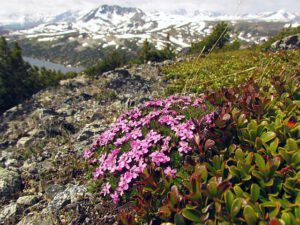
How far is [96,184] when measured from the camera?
5414 millimetres

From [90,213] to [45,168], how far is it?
3.26 meters

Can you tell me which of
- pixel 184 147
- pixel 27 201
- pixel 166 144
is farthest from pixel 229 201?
pixel 27 201

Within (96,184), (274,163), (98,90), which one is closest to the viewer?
(274,163)

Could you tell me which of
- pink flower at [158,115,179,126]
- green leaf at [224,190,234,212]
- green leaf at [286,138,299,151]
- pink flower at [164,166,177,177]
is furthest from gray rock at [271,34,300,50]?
green leaf at [224,190,234,212]

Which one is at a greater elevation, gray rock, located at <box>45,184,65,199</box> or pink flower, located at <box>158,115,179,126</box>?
pink flower, located at <box>158,115,179,126</box>

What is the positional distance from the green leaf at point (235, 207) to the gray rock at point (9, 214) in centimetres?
456

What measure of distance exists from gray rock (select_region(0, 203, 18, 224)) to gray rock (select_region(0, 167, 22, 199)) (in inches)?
24.6

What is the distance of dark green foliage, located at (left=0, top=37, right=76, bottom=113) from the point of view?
24828 mm

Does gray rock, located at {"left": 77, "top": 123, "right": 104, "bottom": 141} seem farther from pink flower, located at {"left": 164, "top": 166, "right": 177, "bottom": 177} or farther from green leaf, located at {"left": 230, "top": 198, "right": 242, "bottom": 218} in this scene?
green leaf, located at {"left": 230, "top": 198, "right": 242, "bottom": 218}

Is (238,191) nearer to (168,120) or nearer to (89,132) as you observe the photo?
(168,120)

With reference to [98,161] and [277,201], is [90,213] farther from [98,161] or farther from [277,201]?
[277,201]

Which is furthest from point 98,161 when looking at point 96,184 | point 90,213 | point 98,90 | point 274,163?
point 98,90

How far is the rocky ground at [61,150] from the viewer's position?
5574mm

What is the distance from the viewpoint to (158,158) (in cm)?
478
